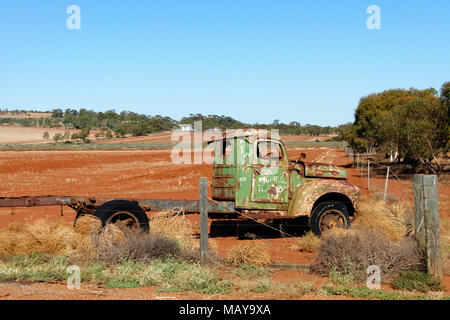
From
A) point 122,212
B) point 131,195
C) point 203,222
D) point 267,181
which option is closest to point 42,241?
point 122,212

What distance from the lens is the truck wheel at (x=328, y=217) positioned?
9.71 metres

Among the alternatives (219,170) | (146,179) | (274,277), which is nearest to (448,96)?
(146,179)

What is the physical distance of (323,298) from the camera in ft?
19.7

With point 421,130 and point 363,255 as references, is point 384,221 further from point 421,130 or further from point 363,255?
point 421,130

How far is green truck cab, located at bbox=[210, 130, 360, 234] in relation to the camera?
9.66m

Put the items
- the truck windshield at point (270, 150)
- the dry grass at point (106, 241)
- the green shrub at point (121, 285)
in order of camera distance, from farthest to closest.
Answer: the truck windshield at point (270, 150) < the dry grass at point (106, 241) < the green shrub at point (121, 285)

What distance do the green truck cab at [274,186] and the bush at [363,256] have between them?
2027 millimetres

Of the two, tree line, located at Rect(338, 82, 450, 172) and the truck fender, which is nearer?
the truck fender

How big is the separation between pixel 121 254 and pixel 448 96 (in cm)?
2555

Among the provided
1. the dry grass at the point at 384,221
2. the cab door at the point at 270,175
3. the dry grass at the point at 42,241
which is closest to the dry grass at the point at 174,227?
the dry grass at the point at 42,241

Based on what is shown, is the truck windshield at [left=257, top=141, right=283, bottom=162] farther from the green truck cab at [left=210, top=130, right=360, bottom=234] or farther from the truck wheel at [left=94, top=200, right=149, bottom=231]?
the truck wheel at [left=94, top=200, right=149, bottom=231]

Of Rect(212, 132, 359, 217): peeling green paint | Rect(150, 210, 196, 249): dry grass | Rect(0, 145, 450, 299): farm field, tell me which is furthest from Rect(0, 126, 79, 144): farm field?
Rect(150, 210, 196, 249): dry grass

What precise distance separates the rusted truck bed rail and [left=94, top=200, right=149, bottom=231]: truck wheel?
4.9 inches

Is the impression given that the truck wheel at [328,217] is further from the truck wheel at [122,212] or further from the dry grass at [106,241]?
the truck wheel at [122,212]
